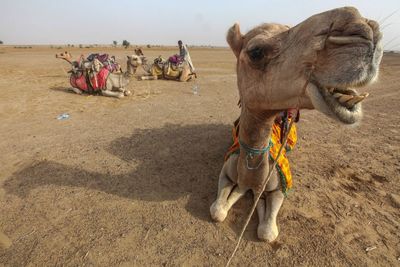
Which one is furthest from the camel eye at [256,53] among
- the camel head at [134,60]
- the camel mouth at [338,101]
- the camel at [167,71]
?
the camel head at [134,60]

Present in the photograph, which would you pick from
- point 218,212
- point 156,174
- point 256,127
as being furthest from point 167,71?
point 256,127

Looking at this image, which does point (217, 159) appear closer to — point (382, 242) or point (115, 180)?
point (115, 180)

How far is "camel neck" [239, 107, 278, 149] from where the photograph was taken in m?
A: 2.22

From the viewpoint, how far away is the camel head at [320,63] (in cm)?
128

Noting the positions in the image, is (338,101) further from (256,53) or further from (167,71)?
(167,71)

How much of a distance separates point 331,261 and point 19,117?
7.41m

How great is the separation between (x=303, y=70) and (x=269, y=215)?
71.2 inches

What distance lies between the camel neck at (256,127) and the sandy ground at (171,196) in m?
0.78

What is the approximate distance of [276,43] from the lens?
1.84m

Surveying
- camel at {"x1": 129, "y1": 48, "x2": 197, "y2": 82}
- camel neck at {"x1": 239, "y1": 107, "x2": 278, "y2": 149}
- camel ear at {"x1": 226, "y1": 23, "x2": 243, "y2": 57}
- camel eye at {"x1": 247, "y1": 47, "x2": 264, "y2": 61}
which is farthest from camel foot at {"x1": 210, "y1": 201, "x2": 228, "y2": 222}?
camel at {"x1": 129, "y1": 48, "x2": 197, "y2": 82}

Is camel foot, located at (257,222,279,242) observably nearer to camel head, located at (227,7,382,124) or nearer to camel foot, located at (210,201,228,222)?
camel foot, located at (210,201,228,222)

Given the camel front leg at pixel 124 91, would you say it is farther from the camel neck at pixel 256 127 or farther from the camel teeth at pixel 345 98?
the camel teeth at pixel 345 98

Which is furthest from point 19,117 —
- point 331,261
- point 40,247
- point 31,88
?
point 331,261

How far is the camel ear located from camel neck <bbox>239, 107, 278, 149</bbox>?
Result: 504 mm
